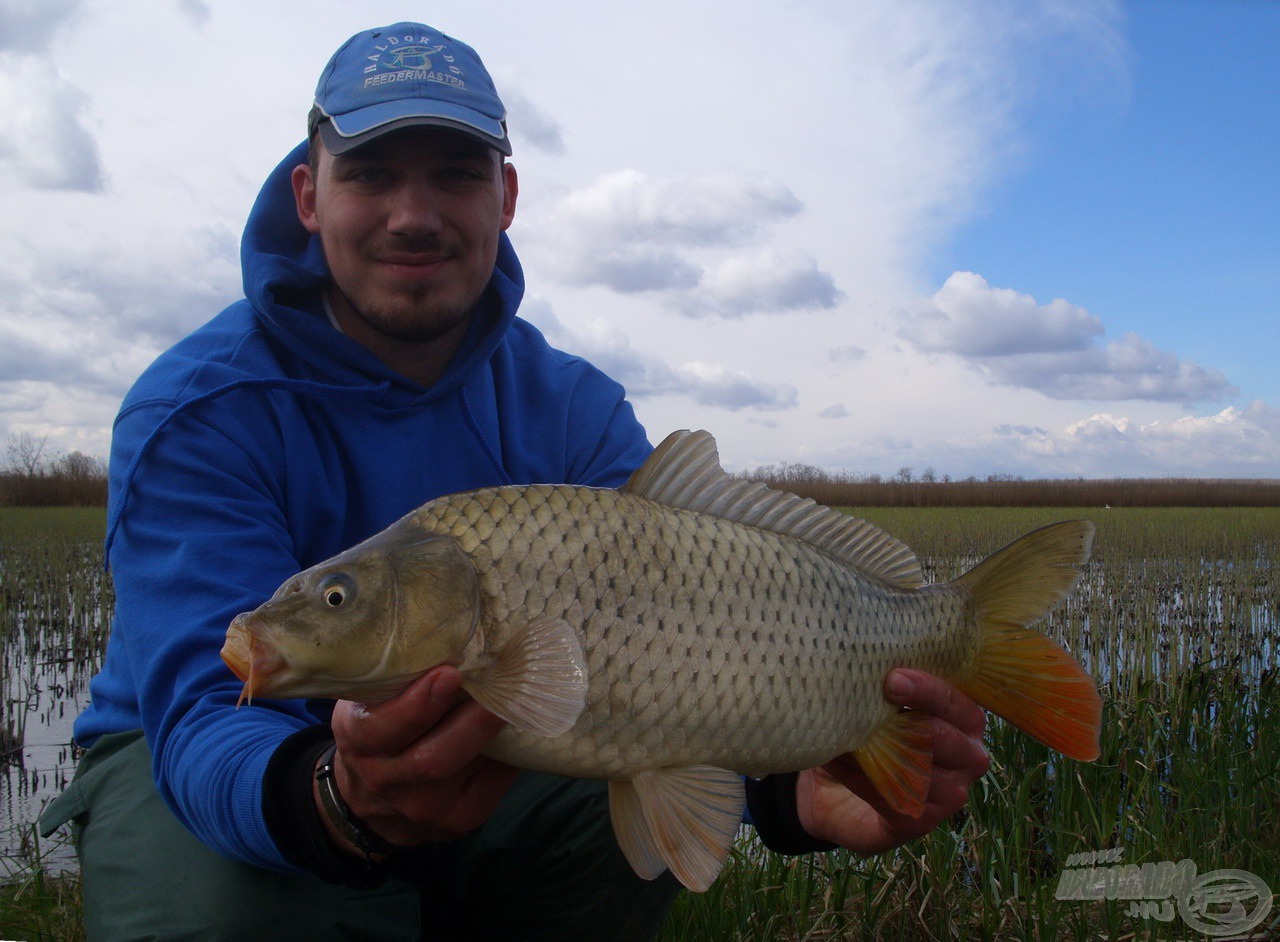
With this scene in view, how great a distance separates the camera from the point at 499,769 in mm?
1453

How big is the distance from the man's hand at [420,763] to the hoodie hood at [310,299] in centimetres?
100

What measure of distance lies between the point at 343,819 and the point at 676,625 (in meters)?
0.57

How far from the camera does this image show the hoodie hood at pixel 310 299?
7.02 feet

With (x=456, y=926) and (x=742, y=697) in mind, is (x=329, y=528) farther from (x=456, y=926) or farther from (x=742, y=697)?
(x=742, y=697)

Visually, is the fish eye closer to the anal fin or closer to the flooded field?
A: the anal fin

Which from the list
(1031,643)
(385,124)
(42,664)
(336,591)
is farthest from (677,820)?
(42,664)

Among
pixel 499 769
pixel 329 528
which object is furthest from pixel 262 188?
pixel 499 769

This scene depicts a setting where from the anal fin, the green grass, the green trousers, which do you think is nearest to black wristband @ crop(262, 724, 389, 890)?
the green trousers

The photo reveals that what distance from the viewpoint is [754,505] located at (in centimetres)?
162

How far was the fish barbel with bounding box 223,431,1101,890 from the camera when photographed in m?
1.24

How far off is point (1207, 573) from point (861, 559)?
8464 mm

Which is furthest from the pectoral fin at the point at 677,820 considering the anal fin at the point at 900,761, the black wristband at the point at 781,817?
the black wristband at the point at 781,817

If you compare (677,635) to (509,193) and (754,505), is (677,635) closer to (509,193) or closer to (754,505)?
(754,505)

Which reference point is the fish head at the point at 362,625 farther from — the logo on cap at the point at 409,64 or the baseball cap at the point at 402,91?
the logo on cap at the point at 409,64
